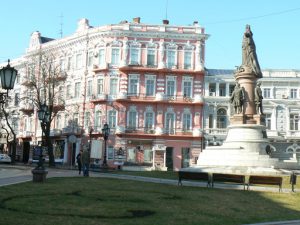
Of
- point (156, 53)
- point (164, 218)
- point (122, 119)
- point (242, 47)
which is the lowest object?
point (164, 218)

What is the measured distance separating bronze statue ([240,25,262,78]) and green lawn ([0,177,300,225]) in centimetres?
1527

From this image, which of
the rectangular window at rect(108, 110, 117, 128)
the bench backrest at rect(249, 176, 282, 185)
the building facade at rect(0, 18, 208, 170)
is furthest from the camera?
the rectangular window at rect(108, 110, 117, 128)

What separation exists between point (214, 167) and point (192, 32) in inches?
1310

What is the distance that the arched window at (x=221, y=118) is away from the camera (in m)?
62.2

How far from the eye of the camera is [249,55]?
116 ft

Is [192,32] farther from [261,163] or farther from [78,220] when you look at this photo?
[78,220]

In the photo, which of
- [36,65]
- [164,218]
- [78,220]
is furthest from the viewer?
[36,65]

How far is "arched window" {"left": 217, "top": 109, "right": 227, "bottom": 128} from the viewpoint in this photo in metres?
62.2

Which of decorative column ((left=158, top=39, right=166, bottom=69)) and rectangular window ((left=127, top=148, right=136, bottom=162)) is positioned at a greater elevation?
decorative column ((left=158, top=39, right=166, bottom=69))

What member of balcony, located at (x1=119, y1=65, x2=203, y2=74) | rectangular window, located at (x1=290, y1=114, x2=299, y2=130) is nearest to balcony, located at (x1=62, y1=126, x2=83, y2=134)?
balcony, located at (x1=119, y1=65, x2=203, y2=74)

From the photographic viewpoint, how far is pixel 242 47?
119ft

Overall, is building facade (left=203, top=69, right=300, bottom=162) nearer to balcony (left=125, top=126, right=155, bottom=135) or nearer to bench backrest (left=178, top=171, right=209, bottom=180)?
balcony (left=125, top=126, right=155, bottom=135)

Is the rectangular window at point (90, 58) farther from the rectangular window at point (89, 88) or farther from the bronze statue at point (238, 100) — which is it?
the bronze statue at point (238, 100)

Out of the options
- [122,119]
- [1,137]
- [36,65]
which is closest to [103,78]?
[122,119]
